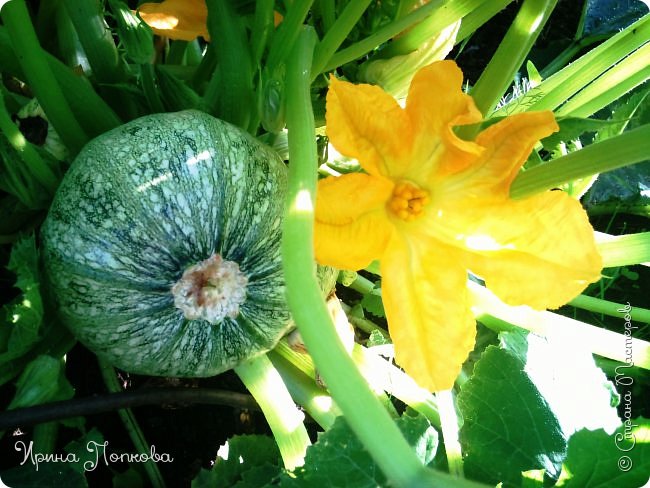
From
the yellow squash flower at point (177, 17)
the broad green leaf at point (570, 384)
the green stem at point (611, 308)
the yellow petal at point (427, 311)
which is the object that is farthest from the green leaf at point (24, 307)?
the green stem at point (611, 308)

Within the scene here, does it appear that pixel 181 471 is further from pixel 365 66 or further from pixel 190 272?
pixel 365 66

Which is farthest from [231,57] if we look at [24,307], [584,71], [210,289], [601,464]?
[601,464]

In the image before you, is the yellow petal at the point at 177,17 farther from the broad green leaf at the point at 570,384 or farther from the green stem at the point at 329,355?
the broad green leaf at the point at 570,384

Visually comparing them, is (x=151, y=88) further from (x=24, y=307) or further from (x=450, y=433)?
(x=450, y=433)

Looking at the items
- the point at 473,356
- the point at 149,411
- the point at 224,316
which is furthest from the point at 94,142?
the point at 473,356

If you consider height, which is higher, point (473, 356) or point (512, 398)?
point (473, 356)

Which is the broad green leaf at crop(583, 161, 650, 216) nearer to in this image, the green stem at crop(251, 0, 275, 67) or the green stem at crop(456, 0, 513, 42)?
the green stem at crop(456, 0, 513, 42)
